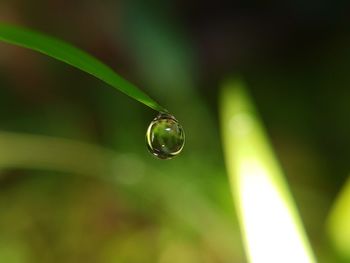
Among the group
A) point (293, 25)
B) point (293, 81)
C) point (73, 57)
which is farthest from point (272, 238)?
point (293, 25)

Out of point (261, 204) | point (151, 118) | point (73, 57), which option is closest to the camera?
point (73, 57)

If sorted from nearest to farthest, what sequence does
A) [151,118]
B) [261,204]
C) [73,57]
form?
[73,57] → [261,204] → [151,118]

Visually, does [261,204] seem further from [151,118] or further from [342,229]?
[151,118]

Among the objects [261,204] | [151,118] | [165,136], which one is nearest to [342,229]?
[261,204]

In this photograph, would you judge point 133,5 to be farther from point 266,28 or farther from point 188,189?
point 188,189

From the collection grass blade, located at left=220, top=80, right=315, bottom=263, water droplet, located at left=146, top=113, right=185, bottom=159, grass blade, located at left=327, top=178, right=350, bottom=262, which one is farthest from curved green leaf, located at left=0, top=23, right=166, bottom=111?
grass blade, located at left=327, top=178, right=350, bottom=262

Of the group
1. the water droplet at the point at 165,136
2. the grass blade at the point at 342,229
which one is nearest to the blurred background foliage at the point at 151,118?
the grass blade at the point at 342,229
